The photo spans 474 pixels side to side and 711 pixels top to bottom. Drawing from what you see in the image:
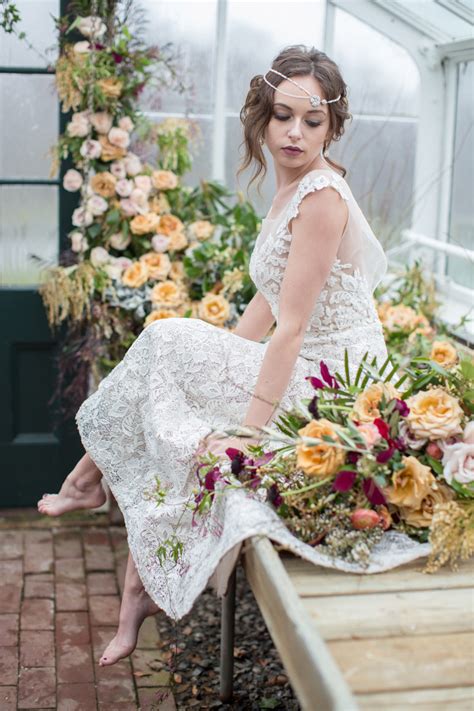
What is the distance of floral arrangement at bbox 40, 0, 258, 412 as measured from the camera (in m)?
4.16

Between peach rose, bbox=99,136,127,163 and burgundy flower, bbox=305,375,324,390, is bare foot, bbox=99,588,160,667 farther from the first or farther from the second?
peach rose, bbox=99,136,127,163

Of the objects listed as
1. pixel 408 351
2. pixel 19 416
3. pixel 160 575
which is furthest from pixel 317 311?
pixel 19 416

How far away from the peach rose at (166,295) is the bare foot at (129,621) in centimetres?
159

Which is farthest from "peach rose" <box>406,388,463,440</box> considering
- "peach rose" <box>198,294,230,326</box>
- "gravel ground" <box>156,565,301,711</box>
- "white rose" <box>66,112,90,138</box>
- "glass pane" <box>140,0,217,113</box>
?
"glass pane" <box>140,0,217,113</box>

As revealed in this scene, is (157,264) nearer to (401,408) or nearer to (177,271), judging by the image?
(177,271)

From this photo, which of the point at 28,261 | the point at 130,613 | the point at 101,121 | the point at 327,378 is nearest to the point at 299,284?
the point at 327,378

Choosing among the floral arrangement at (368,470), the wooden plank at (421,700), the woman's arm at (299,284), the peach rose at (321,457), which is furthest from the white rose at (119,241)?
the wooden plank at (421,700)

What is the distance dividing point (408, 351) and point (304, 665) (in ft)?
7.63

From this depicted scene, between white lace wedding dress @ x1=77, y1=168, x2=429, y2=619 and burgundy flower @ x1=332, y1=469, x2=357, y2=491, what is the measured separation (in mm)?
405

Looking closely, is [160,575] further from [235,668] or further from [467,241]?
[467,241]

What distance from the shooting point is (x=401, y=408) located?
2221 millimetres

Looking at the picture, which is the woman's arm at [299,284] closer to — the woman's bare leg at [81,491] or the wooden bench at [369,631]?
the wooden bench at [369,631]

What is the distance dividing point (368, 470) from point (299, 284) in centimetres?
67

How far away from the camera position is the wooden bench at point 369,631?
1604mm
